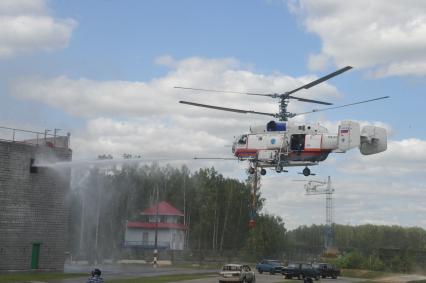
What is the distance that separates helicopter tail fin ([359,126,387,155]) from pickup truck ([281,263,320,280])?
39.6 feet

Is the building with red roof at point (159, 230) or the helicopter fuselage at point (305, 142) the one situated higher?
the helicopter fuselage at point (305, 142)

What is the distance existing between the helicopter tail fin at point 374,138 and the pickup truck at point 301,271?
12057 millimetres

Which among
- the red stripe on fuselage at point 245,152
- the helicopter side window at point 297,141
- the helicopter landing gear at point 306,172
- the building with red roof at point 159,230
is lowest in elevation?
the building with red roof at point 159,230

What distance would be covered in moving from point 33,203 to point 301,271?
828 inches

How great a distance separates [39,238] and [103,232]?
46.8 m

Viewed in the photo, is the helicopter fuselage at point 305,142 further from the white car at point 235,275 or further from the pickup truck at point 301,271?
the pickup truck at point 301,271

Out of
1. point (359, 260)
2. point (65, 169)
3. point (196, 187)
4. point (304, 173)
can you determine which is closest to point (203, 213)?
point (196, 187)

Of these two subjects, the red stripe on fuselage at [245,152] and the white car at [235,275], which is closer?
the white car at [235,275]

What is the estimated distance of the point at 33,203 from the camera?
44.4 metres

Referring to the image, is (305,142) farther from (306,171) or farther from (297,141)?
(306,171)

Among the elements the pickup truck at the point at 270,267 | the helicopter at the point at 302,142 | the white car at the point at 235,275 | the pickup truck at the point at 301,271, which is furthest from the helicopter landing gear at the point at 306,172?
the pickup truck at the point at 270,267

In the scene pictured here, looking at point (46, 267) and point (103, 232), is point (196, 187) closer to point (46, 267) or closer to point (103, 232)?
point (103, 232)

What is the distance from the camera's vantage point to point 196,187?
4222 inches

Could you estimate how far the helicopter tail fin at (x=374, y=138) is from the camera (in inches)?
1356
